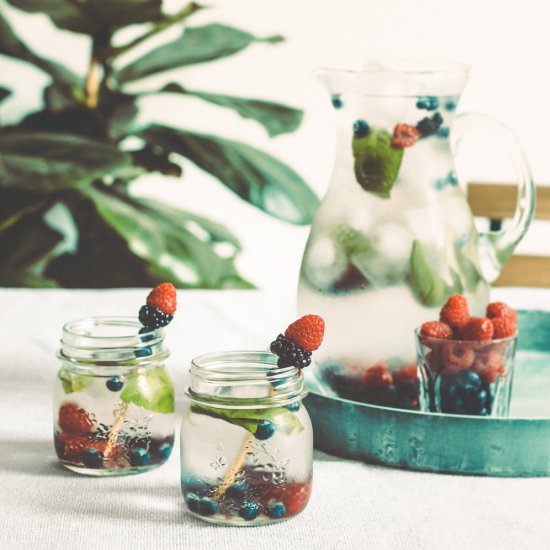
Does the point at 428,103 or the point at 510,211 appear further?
the point at 510,211

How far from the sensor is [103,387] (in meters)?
0.64

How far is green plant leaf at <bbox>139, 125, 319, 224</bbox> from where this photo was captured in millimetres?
1906

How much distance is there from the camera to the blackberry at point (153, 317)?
2.11 feet

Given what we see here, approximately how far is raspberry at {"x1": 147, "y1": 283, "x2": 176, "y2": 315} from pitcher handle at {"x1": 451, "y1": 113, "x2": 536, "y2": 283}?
26 cm

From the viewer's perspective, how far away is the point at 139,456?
2.07ft

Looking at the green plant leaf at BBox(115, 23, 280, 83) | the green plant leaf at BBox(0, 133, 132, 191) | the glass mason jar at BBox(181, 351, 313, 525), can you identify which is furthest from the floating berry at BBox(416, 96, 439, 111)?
the green plant leaf at BBox(115, 23, 280, 83)

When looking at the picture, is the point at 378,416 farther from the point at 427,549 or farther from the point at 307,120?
the point at 307,120

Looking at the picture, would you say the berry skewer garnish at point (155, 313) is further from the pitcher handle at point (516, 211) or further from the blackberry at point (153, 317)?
A: the pitcher handle at point (516, 211)

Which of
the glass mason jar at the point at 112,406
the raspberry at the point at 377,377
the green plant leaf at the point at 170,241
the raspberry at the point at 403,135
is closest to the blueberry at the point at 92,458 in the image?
A: the glass mason jar at the point at 112,406

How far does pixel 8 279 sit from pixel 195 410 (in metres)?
1.52

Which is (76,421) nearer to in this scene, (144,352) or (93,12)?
(144,352)

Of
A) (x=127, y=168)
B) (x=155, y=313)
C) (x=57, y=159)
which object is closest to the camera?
(x=155, y=313)

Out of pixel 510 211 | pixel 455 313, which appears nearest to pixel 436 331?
pixel 455 313

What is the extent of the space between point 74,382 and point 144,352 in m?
0.05
